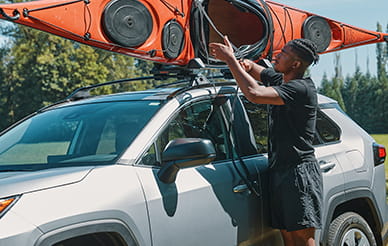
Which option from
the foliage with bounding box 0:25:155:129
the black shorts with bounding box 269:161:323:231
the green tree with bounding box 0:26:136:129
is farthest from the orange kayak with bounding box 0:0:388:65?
the green tree with bounding box 0:26:136:129

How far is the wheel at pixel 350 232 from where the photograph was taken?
12.9 feet

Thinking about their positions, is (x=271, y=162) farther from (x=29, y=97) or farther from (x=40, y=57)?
(x=29, y=97)

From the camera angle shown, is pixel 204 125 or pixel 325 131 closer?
pixel 204 125

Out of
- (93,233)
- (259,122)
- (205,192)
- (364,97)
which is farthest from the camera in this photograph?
→ (364,97)

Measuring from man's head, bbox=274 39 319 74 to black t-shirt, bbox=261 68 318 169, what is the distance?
0.16 metres

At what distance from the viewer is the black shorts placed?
343 centimetres

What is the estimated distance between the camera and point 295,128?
3510 mm

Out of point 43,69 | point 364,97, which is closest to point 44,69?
point 43,69

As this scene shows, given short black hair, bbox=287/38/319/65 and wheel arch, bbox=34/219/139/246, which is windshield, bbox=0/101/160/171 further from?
short black hair, bbox=287/38/319/65

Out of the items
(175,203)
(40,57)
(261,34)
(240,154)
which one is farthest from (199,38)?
(40,57)

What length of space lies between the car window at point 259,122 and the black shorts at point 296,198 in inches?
13.6

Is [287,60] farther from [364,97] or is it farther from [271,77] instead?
[364,97]

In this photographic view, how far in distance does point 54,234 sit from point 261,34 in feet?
11.2

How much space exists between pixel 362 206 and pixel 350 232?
0.43 m
